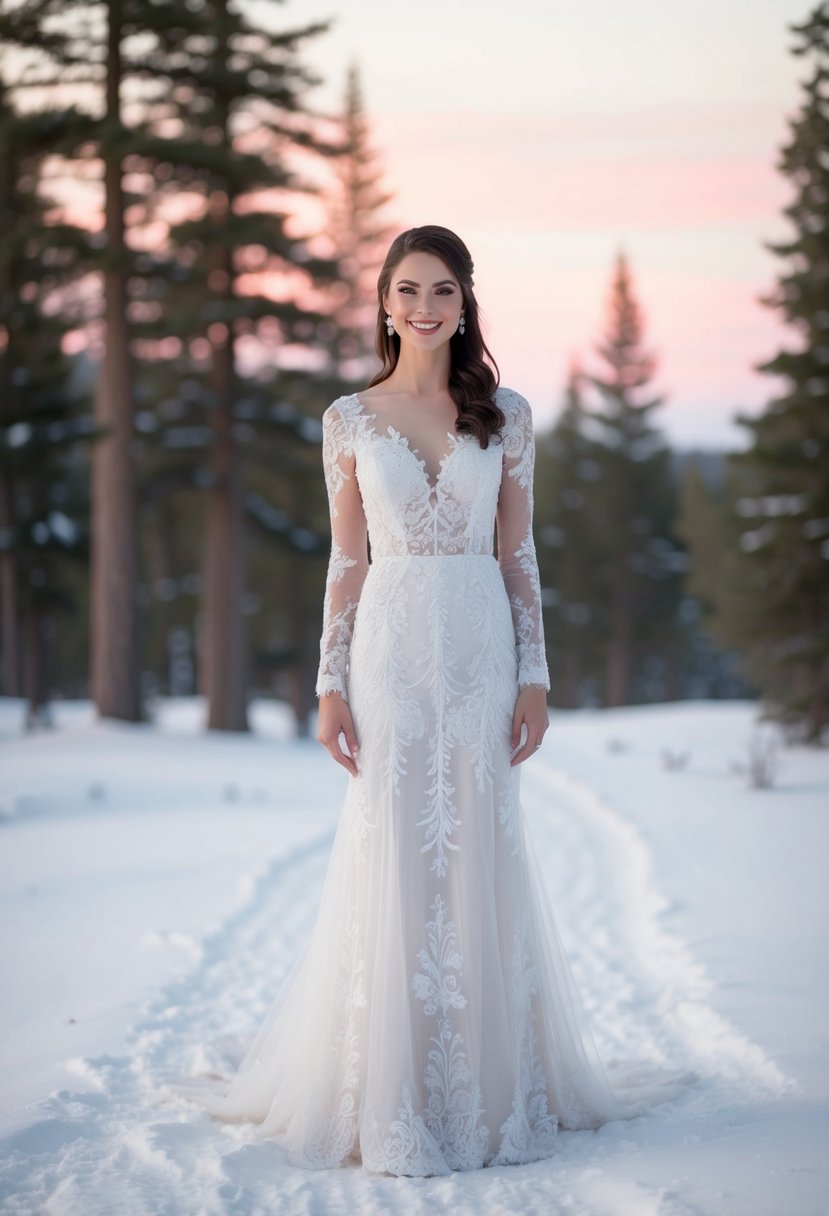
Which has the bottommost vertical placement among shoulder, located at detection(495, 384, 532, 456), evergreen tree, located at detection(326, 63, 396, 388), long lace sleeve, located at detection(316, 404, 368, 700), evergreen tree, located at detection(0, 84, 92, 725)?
long lace sleeve, located at detection(316, 404, 368, 700)

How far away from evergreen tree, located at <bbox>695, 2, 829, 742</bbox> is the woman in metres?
13.2

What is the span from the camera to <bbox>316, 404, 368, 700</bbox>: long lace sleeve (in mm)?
3996

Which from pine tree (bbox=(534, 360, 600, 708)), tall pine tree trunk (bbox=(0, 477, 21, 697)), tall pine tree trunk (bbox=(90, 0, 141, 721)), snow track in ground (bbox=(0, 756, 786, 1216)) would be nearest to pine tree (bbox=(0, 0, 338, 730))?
tall pine tree trunk (bbox=(90, 0, 141, 721))

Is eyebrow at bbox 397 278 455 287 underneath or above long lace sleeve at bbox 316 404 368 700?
above

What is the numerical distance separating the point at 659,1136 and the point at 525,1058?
0.45 metres

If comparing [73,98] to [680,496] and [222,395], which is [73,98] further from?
[680,496]

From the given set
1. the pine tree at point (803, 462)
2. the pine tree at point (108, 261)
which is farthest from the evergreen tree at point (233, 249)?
the pine tree at point (803, 462)

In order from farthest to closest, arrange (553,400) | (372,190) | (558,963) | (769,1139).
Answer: (553,400) < (372,190) < (558,963) < (769,1139)

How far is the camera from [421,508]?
3.88 m

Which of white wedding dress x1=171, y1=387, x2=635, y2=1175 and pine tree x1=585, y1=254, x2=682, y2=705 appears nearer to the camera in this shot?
white wedding dress x1=171, y1=387, x2=635, y2=1175

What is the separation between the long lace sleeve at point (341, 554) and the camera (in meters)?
4.00

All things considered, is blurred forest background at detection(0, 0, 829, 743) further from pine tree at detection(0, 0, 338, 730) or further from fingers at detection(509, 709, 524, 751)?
fingers at detection(509, 709, 524, 751)

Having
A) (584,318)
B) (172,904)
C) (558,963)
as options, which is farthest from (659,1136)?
(584,318)

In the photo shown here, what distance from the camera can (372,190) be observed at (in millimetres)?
38562
